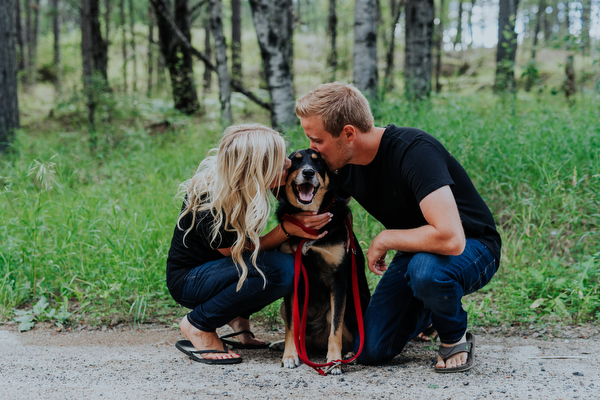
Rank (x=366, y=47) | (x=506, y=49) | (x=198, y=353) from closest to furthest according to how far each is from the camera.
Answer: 1. (x=198, y=353)
2. (x=366, y=47)
3. (x=506, y=49)

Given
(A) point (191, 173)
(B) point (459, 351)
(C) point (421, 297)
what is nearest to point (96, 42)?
(A) point (191, 173)

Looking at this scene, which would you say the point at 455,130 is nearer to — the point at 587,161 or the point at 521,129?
the point at 521,129

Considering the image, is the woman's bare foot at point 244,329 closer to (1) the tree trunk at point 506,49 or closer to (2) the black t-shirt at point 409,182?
(2) the black t-shirt at point 409,182

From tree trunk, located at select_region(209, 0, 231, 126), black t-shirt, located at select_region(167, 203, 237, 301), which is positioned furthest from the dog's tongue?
tree trunk, located at select_region(209, 0, 231, 126)

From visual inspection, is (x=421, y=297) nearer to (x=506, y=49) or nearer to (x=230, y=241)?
(x=230, y=241)

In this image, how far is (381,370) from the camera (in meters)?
2.87

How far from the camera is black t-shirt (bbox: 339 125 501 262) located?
262 cm

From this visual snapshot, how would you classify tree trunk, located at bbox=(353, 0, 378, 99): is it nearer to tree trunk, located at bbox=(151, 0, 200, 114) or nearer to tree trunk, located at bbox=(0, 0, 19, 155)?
tree trunk, located at bbox=(151, 0, 200, 114)

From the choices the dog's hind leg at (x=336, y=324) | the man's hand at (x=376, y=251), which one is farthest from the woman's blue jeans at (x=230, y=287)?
the man's hand at (x=376, y=251)

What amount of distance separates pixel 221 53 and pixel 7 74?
373 cm

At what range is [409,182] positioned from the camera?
2.66 m

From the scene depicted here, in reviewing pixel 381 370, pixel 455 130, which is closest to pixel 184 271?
pixel 381 370

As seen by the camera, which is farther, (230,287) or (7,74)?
(7,74)

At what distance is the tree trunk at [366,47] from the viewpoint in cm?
690
